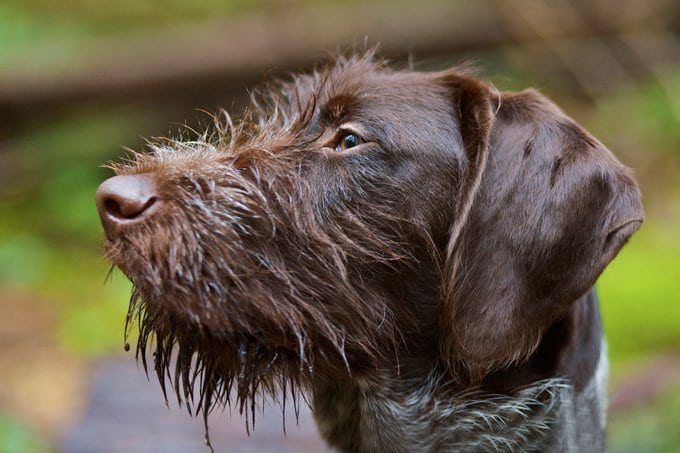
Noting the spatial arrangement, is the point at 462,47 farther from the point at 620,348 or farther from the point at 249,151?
the point at 249,151

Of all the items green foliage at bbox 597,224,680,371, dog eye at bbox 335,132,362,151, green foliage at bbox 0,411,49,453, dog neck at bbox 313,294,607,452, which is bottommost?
dog neck at bbox 313,294,607,452

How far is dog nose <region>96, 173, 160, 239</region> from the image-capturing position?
315cm

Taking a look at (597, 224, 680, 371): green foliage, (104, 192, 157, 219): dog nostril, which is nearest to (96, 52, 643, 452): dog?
(104, 192, 157, 219): dog nostril

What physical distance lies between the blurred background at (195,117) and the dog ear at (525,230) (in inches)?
103

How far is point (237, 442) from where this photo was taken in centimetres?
530

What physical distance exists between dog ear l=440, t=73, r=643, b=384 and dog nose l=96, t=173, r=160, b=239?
103 centimetres

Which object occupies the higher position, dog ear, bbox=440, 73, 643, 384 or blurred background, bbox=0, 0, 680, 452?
blurred background, bbox=0, 0, 680, 452

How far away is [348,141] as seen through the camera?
3482mm

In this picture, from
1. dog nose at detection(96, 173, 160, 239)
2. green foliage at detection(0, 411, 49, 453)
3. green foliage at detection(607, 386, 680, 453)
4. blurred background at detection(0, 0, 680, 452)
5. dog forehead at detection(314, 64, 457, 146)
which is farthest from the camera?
blurred background at detection(0, 0, 680, 452)

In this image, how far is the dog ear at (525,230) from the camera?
125 inches

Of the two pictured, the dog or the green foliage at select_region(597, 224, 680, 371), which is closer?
the dog

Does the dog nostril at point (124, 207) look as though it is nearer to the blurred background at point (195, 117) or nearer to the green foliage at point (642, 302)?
the blurred background at point (195, 117)

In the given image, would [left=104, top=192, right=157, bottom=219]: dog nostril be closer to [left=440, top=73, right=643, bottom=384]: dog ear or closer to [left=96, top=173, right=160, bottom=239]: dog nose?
[left=96, top=173, right=160, bottom=239]: dog nose

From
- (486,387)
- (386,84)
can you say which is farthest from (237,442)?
(386,84)
